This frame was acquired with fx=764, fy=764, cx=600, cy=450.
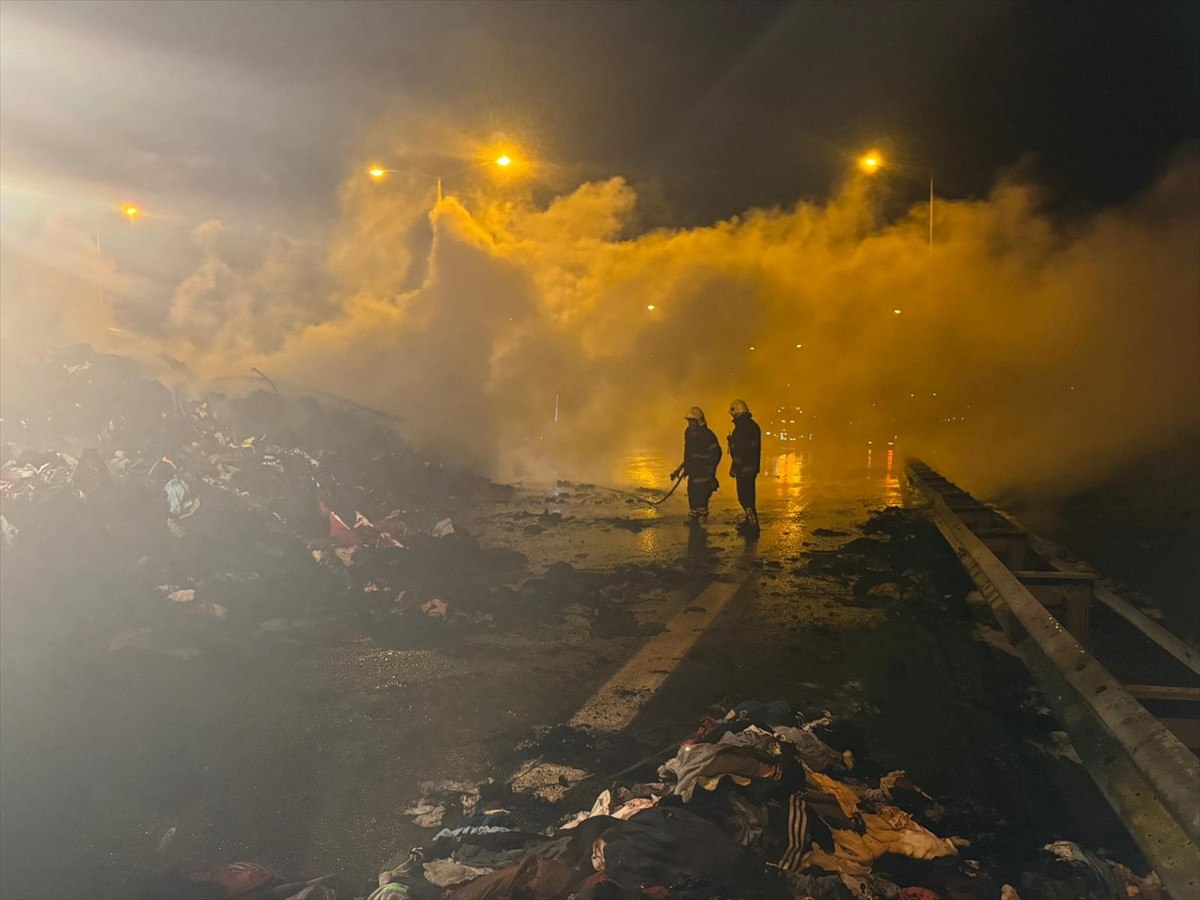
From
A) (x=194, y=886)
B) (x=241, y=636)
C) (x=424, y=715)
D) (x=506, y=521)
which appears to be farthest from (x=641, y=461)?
(x=194, y=886)

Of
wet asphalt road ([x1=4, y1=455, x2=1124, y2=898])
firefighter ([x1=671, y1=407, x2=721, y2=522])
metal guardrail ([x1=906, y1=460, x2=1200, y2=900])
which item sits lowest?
wet asphalt road ([x1=4, y1=455, x2=1124, y2=898])

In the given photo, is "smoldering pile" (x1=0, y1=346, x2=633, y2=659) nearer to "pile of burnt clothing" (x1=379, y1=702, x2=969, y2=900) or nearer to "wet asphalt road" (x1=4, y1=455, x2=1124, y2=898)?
"wet asphalt road" (x1=4, y1=455, x2=1124, y2=898)

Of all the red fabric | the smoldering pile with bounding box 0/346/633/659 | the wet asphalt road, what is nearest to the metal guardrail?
the wet asphalt road

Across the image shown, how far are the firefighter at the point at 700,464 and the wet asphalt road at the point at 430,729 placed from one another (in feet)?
11.2

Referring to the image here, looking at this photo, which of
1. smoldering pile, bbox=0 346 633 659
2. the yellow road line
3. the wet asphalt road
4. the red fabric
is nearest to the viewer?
the red fabric

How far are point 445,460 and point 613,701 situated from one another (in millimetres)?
11234

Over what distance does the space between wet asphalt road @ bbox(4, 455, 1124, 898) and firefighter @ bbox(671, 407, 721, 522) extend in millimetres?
3413

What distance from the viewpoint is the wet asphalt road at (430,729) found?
329 centimetres

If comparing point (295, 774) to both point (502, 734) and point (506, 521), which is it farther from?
point (506, 521)

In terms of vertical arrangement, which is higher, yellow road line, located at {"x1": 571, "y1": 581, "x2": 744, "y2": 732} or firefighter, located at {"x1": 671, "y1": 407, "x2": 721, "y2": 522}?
firefighter, located at {"x1": 671, "y1": 407, "x2": 721, "y2": 522}

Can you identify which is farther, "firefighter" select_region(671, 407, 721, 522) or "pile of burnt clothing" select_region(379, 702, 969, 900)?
"firefighter" select_region(671, 407, 721, 522)

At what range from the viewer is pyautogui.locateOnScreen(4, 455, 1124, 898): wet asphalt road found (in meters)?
3.29

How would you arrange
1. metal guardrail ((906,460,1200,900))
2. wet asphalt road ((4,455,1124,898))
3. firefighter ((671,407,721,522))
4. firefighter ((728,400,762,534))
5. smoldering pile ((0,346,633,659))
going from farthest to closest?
1. firefighter ((671,407,721,522))
2. firefighter ((728,400,762,534))
3. smoldering pile ((0,346,633,659))
4. wet asphalt road ((4,455,1124,898))
5. metal guardrail ((906,460,1200,900))

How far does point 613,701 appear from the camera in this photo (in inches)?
185
